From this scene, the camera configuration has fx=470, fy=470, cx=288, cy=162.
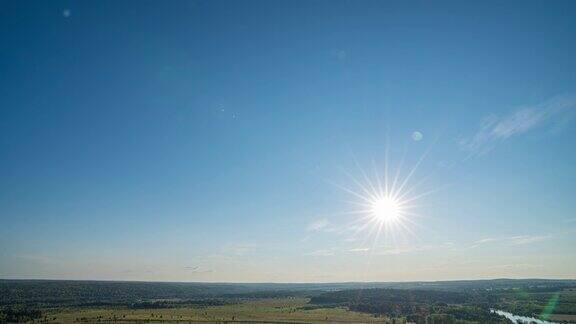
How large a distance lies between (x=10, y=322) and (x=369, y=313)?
96.9 meters

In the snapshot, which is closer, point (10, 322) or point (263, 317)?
point (10, 322)

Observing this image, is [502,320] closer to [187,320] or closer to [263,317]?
[263,317]

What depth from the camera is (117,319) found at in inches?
4705

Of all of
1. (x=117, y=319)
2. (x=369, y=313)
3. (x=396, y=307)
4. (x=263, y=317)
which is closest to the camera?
(x=117, y=319)

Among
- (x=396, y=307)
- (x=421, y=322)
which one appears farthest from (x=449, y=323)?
(x=396, y=307)

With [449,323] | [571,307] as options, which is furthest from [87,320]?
[571,307]

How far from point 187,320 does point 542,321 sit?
3672 inches

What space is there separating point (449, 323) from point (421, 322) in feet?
22.1

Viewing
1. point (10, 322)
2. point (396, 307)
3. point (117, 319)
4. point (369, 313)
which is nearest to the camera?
point (10, 322)

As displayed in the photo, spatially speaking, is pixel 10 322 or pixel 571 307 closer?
pixel 10 322

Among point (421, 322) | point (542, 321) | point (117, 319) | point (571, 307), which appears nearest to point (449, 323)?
point (421, 322)

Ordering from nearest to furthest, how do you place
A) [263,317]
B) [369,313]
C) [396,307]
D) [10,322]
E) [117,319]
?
[10,322]
[117,319]
[263,317]
[369,313]
[396,307]

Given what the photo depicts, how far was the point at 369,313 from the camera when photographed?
143875 mm

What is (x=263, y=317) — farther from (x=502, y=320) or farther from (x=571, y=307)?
(x=571, y=307)
